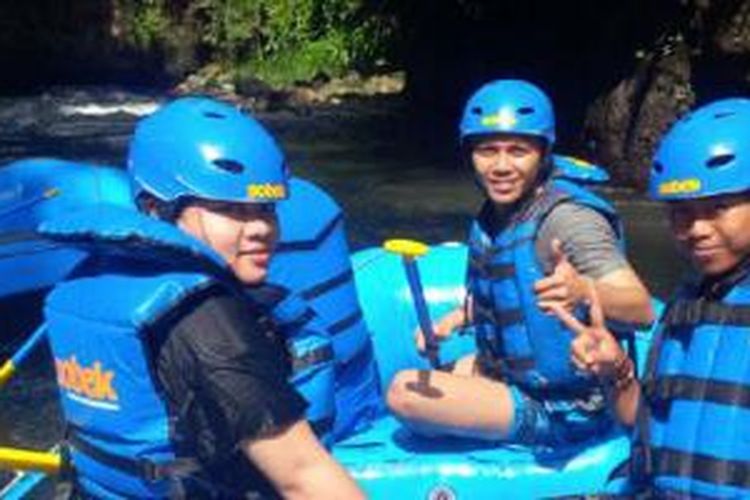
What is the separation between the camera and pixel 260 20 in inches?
904

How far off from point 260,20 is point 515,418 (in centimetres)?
1943

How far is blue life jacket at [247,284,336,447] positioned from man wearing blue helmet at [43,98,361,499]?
0.26 m

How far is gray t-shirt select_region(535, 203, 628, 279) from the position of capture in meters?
3.78

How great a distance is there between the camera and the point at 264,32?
22.7 meters

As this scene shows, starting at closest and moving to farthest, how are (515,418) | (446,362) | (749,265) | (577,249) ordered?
1. (749,265)
2. (577,249)
3. (515,418)
4. (446,362)

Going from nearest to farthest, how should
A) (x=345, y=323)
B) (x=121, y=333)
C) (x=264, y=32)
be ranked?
(x=121, y=333)
(x=345, y=323)
(x=264, y=32)

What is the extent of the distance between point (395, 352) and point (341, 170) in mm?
8850

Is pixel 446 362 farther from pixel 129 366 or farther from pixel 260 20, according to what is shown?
pixel 260 20

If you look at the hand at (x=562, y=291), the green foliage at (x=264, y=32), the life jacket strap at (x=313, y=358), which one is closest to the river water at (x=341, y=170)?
the green foliage at (x=264, y=32)

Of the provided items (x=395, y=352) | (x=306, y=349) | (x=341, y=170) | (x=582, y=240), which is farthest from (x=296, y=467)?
(x=341, y=170)

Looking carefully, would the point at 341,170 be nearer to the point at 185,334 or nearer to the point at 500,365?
the point at 500,365

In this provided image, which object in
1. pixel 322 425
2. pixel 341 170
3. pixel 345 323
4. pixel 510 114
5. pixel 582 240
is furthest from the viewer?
pixel 341 170

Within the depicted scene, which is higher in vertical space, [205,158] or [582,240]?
[205,158]

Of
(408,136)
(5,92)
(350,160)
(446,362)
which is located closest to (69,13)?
(5,92)
